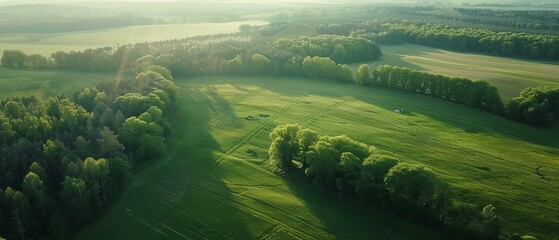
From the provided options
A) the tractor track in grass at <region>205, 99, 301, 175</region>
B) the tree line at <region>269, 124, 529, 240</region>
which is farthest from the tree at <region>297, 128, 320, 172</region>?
the tractor track in grass at <region>205, 99, 301, 175</region>

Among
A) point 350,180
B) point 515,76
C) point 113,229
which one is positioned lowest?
point 113,229

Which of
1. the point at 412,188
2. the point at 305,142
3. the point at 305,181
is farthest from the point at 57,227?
the point at 412,188

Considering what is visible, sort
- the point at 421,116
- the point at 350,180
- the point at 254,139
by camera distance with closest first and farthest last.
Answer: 1. the point at 350,180
2. the point at 254,139
3. the point at 421,116

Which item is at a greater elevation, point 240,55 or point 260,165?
point 240,55

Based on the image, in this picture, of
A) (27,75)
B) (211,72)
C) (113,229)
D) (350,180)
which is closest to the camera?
(113,229)

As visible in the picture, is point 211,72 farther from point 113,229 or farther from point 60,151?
point 113,229

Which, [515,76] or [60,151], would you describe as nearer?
[60,151]

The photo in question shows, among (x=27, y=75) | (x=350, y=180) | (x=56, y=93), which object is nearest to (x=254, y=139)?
(x=350, y=180)
